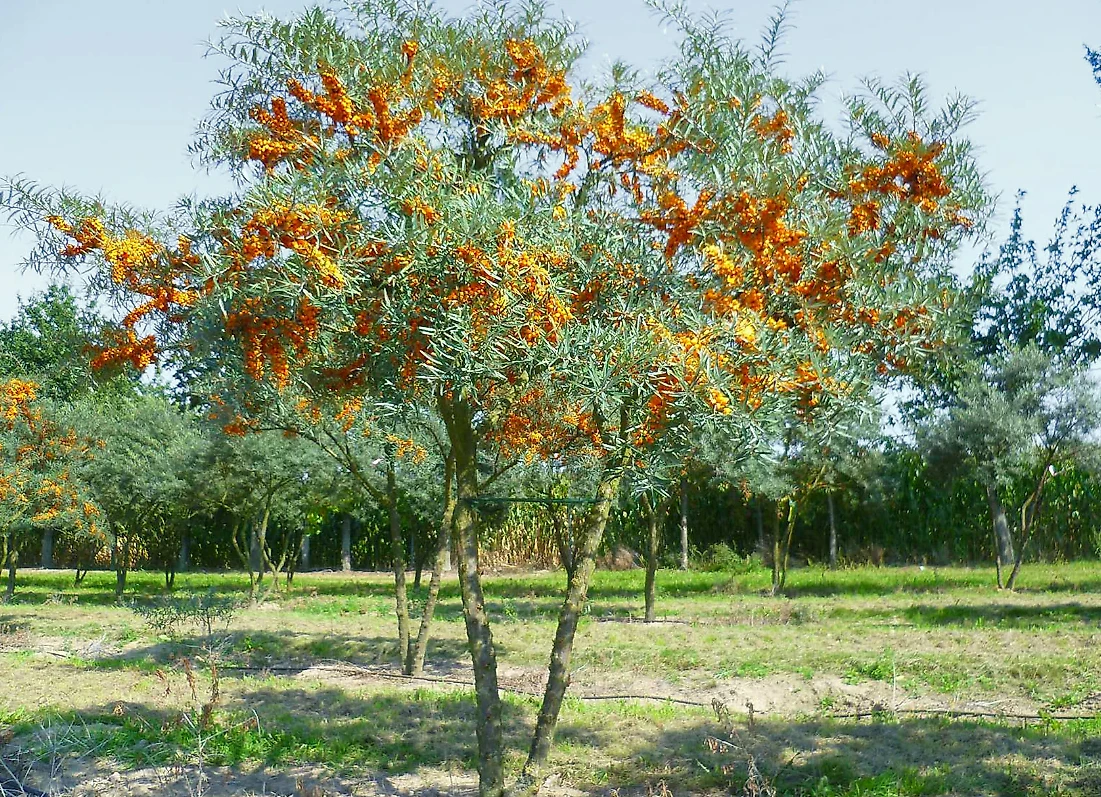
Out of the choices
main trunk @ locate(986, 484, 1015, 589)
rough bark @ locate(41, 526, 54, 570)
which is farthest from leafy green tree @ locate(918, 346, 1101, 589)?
rough bark @ locate(41, 526, 54, 570)

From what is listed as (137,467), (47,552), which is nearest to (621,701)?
(137,467)

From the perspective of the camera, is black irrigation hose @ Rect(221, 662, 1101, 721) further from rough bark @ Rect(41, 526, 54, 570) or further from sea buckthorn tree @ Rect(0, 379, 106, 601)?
rough bark @ Rect(41, 526, 54, 570)

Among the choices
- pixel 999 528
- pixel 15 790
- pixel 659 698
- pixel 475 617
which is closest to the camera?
pixel 475 617

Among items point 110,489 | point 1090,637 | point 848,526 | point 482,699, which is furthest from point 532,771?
point 848,526

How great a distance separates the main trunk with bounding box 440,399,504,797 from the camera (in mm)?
5113

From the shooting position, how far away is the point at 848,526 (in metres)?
26.3

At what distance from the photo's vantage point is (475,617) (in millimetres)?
5203

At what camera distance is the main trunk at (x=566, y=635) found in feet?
17.2

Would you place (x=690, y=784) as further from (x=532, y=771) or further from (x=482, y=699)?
(x=482, y=699)

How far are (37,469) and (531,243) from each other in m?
15.9

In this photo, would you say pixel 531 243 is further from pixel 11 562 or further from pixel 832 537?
pixel 832 537

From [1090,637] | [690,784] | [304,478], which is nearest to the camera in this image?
[690,784]

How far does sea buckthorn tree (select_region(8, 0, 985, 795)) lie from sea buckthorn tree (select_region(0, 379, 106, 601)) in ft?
42.6

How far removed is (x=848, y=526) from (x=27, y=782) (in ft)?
76.2
